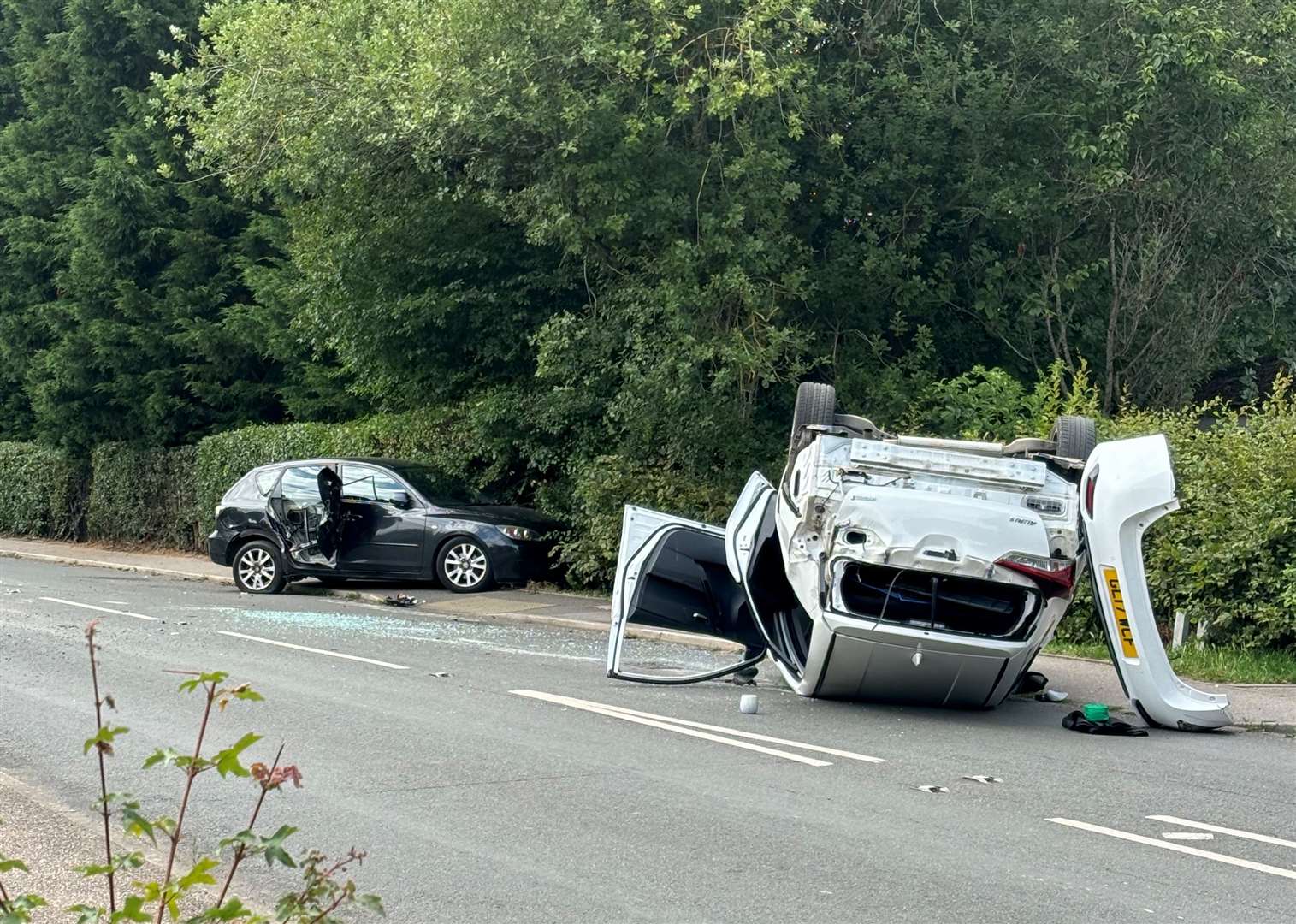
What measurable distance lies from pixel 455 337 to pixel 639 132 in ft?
17.1

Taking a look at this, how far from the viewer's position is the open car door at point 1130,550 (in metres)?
9.42

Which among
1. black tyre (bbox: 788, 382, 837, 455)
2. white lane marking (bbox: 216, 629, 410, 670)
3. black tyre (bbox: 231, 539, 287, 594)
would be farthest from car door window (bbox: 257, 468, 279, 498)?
black tyre (bbox: 788, 382, 837, 455)

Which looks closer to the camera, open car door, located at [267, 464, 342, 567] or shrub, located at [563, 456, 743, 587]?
shrub, located at [563, 456, 743, 587]

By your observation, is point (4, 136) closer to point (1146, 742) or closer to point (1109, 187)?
point (1109, 187)

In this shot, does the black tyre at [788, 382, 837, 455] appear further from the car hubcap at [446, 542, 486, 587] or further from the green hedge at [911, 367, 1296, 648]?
the car hubcap at [446, 542, 486, 587]

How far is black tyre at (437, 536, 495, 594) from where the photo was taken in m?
18.3

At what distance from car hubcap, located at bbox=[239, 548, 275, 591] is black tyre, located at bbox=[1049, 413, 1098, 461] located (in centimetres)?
1143

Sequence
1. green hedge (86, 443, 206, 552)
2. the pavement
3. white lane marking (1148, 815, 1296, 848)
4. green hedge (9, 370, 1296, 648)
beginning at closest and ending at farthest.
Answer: white lane marking (1148, 815, 1296, 848), the pavement, green hedge (9, 370, 1296, 648), green hedge (86, 443, 206, 552)

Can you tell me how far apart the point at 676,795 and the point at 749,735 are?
1.83 m

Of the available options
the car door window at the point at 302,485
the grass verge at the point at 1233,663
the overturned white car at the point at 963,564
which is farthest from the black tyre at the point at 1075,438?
the car door window at the point at 302,485

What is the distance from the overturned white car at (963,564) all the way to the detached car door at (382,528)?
29.4 ft

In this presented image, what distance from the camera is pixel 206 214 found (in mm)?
29172

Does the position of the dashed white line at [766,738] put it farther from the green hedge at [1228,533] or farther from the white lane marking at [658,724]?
the green hedge at [1228,533]

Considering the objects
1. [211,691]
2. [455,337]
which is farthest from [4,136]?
[211,691]
